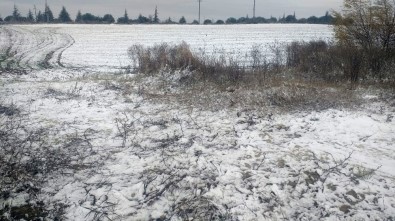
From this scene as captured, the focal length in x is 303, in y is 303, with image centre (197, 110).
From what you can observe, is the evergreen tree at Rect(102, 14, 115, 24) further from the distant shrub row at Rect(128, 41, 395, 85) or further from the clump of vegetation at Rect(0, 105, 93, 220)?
the clump of vegetation at Rect(0, 105, 93, 220)

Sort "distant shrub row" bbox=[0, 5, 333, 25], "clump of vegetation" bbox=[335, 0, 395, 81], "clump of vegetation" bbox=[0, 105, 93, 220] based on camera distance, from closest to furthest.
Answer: "clump of vegetation" bbox=[0, 105, 93, 220] < "clump of vegetation" bbox=[335, 0, 395, 81] < "distant shrub row" bbox=[0, 5, 333, 25]

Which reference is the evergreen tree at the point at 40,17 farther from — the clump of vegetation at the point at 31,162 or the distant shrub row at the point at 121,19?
the clump of vegetation at the point at 31,162

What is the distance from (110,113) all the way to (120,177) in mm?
3354

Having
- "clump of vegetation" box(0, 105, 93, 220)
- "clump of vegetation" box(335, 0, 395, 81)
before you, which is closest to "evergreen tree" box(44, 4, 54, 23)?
"clump of vegetation" box(335, 0, 395, 81)

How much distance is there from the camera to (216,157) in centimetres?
561

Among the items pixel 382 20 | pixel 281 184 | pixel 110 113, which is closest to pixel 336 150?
pixel 281 184

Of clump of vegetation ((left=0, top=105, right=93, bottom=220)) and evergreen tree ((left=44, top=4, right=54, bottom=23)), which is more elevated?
evergreen tree ((left=44, top=4, right=54, bottom=23))

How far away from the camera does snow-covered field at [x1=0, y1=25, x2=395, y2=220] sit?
13.9ft

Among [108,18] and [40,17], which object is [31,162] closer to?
[108,18]

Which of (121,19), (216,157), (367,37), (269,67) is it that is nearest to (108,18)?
(121,19)

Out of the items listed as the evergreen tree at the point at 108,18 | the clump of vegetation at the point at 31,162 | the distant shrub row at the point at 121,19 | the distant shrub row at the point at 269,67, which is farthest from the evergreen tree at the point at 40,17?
the clump of vegetation at the point at 31,162

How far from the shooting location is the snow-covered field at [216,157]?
13.9 feet

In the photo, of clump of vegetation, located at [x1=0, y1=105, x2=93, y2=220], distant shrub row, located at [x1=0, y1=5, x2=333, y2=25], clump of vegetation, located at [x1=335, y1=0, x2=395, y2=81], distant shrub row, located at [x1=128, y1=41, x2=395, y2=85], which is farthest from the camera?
distant shrub row, located at [x1=0, y1=5, x2=333, y2=25]

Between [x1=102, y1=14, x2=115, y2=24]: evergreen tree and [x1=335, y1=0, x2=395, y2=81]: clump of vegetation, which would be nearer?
[x1=335, y1=0, x2=395, y2=81]: clump of vegetation
